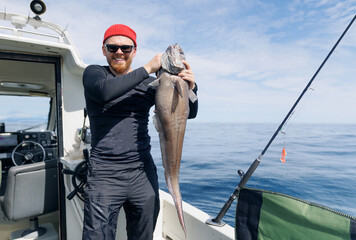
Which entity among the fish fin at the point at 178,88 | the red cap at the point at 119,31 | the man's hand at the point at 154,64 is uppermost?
the red cap at the point at 119,31

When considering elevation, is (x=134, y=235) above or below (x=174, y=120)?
below

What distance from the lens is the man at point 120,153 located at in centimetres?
203

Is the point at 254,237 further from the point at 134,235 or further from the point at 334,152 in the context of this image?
the point at 334,152

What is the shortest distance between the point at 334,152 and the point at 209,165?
26.3ft

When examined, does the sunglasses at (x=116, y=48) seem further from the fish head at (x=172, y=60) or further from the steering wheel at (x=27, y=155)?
the steering wheel at (x=27, y=155)

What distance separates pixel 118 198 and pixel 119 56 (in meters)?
1.34

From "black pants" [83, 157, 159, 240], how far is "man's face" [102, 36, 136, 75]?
917mm

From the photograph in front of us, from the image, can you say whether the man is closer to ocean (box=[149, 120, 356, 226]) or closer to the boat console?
ocean (box=[149, 120, 356, 226])

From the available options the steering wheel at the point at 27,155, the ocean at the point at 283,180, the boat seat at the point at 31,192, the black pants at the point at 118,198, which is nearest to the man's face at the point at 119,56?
the black pants at the point at 118,198

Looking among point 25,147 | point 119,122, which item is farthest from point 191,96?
point 25,147

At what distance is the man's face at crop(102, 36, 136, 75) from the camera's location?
212 cm

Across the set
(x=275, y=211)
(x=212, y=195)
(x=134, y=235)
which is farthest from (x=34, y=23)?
(x=212, y=195)

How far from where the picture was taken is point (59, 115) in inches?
151

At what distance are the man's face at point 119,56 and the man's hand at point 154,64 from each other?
1.24 feet
